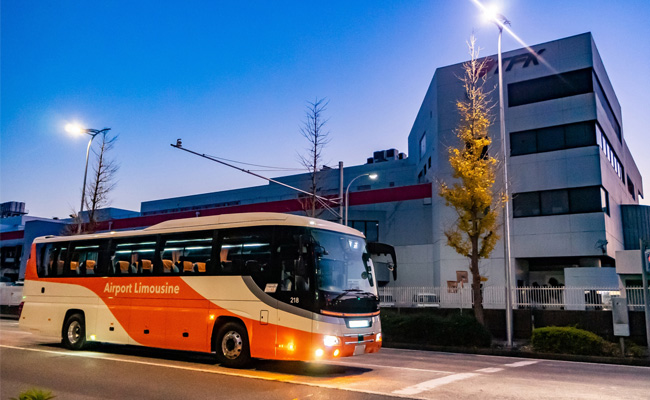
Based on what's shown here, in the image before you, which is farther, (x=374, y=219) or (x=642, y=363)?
(x=374, y=219)

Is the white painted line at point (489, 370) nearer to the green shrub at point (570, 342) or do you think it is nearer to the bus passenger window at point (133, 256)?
the green shrub at point (570, 342)

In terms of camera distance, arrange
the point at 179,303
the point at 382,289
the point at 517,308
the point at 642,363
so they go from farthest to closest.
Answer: the point at 382,289 → the point at 517,308 → the point at 642,363 → the point at 179,303

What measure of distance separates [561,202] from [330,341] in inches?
972

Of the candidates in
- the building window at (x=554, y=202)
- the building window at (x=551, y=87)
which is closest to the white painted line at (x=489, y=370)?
the building window at (x=554, y=202)

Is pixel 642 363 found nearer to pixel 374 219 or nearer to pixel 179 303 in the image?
pixel 179 303

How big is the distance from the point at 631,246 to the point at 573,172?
9.89 metres

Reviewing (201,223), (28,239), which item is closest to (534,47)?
(201,223)

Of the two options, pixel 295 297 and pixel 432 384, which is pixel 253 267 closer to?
pixel 295 297

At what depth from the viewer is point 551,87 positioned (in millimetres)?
31219

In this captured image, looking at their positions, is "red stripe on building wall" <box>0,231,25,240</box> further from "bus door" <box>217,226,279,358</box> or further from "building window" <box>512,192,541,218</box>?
"bus door" <box>217,226,279,358</box>

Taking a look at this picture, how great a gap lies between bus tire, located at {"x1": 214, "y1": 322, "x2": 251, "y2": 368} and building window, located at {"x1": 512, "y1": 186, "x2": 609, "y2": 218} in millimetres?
23728

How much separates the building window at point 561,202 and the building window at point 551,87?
5.94m

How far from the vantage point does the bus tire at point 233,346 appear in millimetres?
10695

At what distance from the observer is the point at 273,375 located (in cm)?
983
